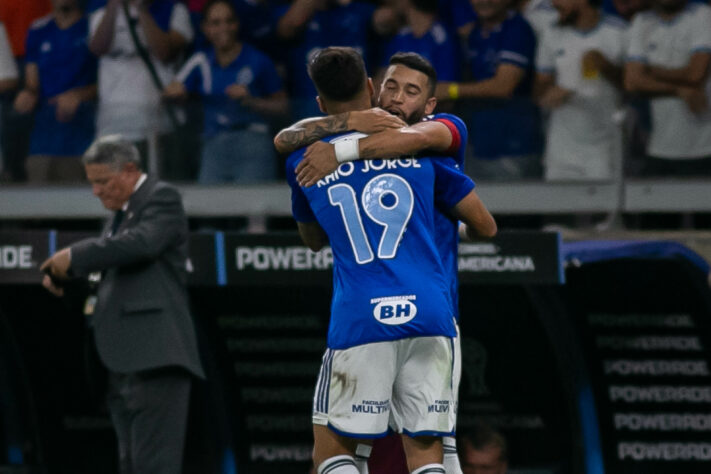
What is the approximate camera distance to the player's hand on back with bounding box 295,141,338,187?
15.1 ft

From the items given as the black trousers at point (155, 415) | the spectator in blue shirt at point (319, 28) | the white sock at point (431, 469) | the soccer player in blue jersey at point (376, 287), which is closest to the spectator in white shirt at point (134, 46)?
the spectator in blue shirt at point (319, 28)

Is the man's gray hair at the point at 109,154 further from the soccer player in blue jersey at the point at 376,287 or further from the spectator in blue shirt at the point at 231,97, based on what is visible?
the soccer player in blue jersey at the point at 376,287

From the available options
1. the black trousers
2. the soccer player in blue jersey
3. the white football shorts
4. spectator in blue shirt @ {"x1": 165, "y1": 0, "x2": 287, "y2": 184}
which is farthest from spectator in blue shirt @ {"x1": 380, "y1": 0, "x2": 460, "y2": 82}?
the white football shorts

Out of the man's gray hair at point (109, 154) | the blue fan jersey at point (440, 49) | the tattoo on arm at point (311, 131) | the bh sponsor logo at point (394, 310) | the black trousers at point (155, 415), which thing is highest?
the blue fan jersey at point (440, 49)

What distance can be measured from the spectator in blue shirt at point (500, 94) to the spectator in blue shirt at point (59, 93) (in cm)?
255

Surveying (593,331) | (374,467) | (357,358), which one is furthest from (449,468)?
(593,331)

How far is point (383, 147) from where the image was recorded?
455 centimetres

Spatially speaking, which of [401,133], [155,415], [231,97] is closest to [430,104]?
[401,133]

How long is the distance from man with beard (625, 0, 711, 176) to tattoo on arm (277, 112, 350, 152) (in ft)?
12.0

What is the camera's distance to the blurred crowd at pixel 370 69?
7938 millimetres

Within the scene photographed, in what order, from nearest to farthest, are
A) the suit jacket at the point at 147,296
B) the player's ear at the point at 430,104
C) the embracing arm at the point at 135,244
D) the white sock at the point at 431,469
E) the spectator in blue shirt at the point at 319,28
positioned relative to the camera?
the white sock at the point at 431,469 → the player's ear at the point at 430,104 → the embracing arm at the point at 135,244 → the suit jacket at the point at 147,296 → the spectator in blue shirt at the point at 319,28

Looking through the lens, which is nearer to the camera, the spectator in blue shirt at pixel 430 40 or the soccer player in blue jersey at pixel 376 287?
the soccer player in blue jersey at pixel 376 287

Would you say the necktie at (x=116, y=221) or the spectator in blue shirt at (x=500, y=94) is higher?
the spectator in blue shirt at (x=500, y=94)

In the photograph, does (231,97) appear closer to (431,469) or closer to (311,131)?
(311,131)
